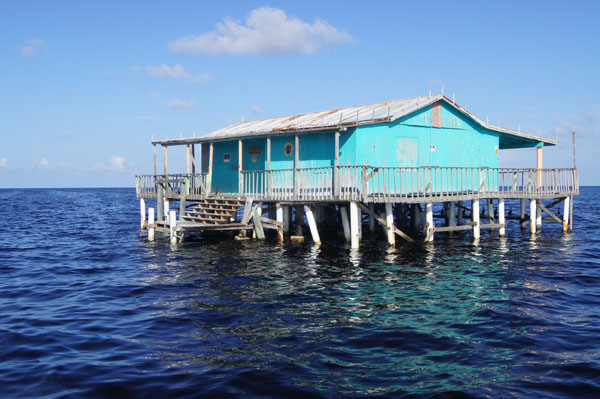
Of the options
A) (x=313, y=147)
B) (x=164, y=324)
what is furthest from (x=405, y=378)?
(x=313, y=147)

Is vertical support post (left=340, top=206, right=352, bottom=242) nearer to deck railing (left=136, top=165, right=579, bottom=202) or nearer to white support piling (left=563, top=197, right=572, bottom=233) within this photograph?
deck railing (left=136, top=165, right=579, bottom=202)

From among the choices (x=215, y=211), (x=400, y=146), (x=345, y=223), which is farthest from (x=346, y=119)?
(x=215, y=211)

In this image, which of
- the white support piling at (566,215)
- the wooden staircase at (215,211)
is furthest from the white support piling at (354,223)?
the white support piling at (566,215)

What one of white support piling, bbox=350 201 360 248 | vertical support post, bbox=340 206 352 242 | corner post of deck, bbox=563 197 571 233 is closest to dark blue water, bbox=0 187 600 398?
white support piling, bbox=350 201 360 248

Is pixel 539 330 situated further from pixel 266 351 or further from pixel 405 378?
pixel 266 351

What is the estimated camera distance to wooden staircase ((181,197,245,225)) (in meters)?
24.1

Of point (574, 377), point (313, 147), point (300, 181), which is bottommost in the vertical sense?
point (574, 377)

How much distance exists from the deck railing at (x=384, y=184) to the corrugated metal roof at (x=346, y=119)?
5.69ft

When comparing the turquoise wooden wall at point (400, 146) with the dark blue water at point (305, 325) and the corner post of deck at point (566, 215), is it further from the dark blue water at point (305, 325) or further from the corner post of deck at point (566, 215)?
the corner post of deck at point (566, 215)

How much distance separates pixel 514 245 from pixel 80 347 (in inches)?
725

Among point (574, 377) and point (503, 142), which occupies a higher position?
point (503, 142)

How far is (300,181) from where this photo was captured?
75.5 ft

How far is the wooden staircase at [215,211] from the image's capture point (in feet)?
79.2

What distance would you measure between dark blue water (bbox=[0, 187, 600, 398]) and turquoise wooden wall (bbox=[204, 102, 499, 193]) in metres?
4.03
